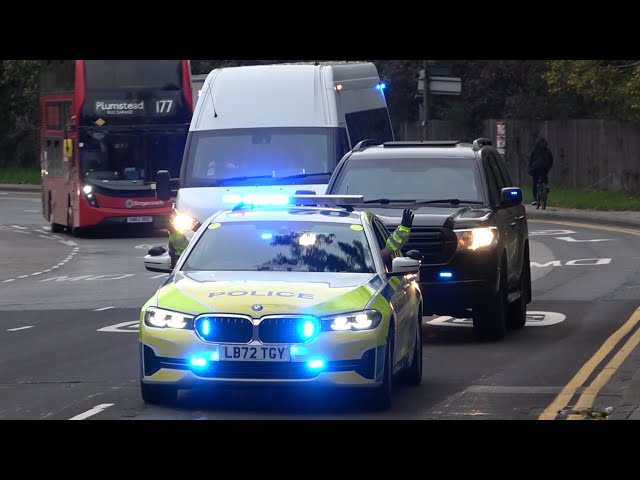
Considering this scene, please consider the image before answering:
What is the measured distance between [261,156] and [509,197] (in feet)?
21.0

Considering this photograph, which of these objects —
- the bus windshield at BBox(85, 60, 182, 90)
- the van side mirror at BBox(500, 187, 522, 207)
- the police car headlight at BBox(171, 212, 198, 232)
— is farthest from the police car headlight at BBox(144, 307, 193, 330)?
the bus windshield at BBox(85, 60, 182, 90)

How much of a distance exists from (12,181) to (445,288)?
5177cm

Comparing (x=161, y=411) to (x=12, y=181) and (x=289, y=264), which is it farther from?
(x=12, y=181)

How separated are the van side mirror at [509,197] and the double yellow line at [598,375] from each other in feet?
5.71

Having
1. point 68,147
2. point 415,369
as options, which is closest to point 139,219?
point 68,147

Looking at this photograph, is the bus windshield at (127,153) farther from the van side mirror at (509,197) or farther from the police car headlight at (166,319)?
the police car headlight at (166,319)

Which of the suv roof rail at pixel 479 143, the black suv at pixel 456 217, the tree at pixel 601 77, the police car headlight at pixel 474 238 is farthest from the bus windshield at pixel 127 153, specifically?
the police car headlight at pixel 474 238

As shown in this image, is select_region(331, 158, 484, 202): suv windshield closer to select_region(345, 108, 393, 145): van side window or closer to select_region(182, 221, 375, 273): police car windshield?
select_region(182, 221, 375, 273): police car windshield

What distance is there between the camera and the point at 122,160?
120 feet

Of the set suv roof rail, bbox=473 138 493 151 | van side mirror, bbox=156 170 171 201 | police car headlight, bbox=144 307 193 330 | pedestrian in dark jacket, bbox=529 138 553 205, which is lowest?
pedestrian in dark jacket, bbox=529 138 553 205

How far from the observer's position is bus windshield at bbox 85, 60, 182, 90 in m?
35.8

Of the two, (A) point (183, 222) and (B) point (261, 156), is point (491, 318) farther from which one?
(B) point (261, 156)

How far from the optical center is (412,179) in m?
17.6

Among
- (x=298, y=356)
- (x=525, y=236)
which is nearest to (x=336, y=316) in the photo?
(x=298, y=356)
